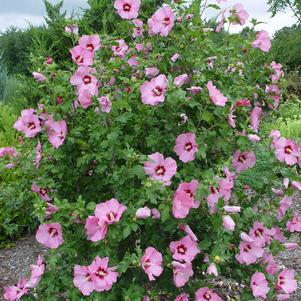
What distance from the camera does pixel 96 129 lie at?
2.56 m

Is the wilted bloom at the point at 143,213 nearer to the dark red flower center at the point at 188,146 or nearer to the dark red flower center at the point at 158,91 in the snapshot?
the dark red flower center at the point at 188,146

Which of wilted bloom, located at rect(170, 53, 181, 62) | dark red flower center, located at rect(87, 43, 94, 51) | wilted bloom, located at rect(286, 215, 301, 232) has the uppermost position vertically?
dark red flower center, located at rect(87, 43, 94, 51)

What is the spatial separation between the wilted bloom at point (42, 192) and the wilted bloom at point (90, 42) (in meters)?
0.76

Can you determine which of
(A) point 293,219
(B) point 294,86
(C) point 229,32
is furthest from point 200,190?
(B) point 294,86

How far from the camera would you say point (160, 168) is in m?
2.52

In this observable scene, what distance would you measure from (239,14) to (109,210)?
1.24 metres

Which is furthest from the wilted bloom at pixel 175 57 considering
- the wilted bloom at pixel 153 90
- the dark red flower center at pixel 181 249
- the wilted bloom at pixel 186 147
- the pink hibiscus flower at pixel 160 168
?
the dark red flower center at pixel 181 249

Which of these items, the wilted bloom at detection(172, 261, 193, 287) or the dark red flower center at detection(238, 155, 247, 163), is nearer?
the wilted bloom at detection(172, 261, 193, 287)

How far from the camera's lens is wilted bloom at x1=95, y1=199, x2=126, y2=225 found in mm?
2387

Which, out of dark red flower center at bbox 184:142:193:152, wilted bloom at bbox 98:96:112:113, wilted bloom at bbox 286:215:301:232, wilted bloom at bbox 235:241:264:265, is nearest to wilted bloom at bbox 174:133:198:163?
dark red flower center at bbox 184:142:193:152

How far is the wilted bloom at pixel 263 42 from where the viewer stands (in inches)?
119

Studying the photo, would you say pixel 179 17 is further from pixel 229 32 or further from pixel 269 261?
pixel 269 261

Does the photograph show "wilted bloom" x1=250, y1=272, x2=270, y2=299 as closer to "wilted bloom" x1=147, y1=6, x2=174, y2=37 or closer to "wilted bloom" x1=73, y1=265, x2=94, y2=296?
"wilted bloom" x1=73, y1=265, x2=94, y2=296

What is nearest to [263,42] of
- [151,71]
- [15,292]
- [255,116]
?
[255,116]
